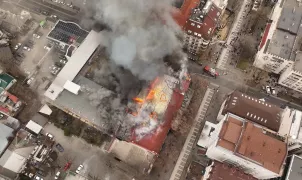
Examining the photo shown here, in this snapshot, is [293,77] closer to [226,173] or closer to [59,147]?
[226,173]

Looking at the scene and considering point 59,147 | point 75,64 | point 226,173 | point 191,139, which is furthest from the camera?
point 75,64

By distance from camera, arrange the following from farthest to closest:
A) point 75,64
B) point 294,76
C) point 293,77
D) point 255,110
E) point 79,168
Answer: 1. point 75,64
2. point 293,77
3. point 294,76
4. point 79,168
5. point 255,110

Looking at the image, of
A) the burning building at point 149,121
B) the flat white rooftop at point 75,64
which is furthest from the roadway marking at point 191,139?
the flat white rooftop at point 75,64

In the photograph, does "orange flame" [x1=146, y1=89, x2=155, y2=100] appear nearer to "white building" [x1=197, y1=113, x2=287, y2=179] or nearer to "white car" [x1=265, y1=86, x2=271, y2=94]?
"white building" [x1=197, y1=113, x2=287, y2=179]

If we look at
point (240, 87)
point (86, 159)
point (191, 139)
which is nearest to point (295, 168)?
point (191, 139)

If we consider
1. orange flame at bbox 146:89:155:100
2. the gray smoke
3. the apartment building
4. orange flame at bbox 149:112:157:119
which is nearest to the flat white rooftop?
the gray smoke

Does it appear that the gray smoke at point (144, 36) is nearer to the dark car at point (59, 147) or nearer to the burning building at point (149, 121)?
the burning building at point (149, 121)

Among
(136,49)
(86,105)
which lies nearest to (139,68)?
(136,49)
